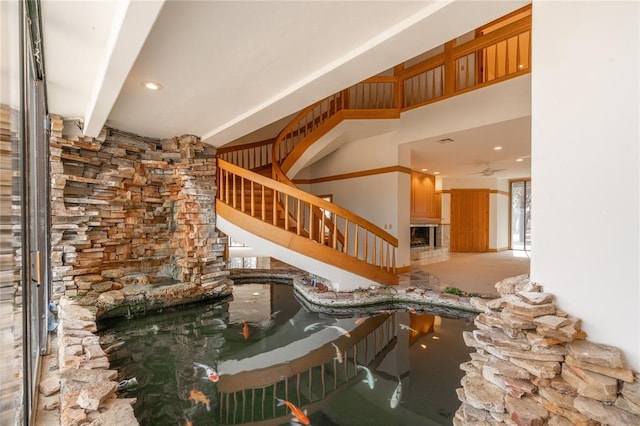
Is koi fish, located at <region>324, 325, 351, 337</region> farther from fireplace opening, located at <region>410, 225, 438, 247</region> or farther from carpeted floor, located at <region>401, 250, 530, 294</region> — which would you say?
fireplace opening, located at <region>410, 225, 438, 247</region>

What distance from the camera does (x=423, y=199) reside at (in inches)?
288

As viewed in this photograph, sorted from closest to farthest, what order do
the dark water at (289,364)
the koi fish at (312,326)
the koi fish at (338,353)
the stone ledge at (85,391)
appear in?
the stone ledge at (85,391) → the dark water at (289,364) → the koi fish at (338,353) → the koi fish at (312,326)

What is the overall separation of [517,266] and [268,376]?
22.0ft

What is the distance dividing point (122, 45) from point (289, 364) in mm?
2967

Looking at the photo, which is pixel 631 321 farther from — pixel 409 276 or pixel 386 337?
pixel 409 276

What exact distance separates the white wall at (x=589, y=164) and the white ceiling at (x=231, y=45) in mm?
477

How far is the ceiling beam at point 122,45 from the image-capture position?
155cm

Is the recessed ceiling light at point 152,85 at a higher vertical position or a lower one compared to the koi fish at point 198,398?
higher

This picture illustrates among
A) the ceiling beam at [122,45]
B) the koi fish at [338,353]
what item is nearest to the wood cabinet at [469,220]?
the koi fish at [338,353]

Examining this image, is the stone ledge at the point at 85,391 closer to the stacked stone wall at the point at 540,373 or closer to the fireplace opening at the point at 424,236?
the stacked stone wall at the point at 540,373

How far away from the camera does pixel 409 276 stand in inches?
221

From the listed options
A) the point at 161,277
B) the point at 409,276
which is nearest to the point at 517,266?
the point at 409,276

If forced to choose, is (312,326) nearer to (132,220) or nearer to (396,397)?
(396,397)

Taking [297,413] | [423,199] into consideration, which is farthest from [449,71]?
[297,413]
